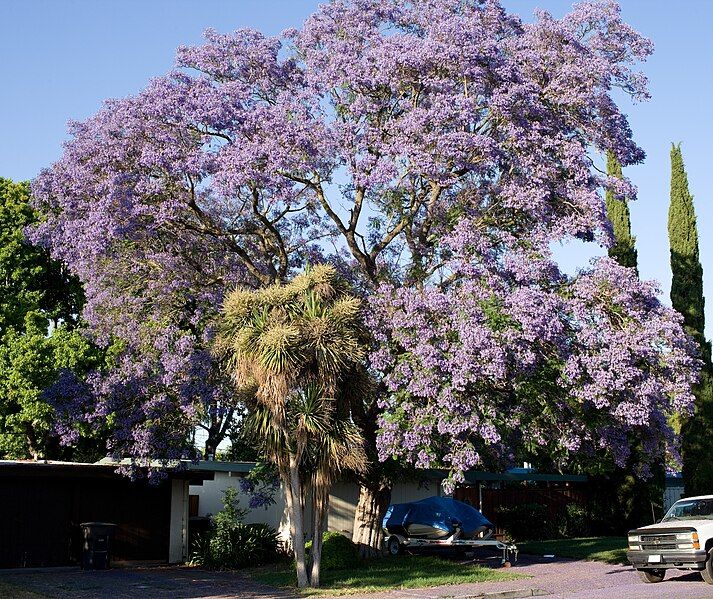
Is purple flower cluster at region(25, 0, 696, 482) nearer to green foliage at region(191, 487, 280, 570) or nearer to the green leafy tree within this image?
green foliage at region(191, 487, 280, 570)

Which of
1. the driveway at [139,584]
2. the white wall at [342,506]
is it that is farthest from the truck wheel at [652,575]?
the white wall at [342,506]

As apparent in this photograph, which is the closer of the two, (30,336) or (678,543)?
(678,543)

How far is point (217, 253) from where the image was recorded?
2558cm

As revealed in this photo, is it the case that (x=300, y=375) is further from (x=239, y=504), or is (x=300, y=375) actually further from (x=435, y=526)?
(x=239, y=504)

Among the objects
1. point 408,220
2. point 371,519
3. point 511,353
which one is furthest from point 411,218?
point 371,519

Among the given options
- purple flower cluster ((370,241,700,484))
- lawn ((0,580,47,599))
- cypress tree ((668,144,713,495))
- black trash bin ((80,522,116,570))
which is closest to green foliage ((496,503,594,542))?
cypress tree ((668,144,713,495))

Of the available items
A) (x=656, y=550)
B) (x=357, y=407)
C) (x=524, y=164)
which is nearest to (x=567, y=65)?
(x=524, y=164)

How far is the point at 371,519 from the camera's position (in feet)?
83.5

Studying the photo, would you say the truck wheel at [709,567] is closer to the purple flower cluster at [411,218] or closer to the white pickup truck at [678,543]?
the white pickup truck at [678,543]

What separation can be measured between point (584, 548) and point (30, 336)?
2172 centimetres

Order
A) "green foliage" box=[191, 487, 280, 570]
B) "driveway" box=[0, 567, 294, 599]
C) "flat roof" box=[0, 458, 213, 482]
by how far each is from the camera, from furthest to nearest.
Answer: "green foliage" box=[191, 487, 280, 570], "flat roof" box=[0, 458, 213, 482], "driveway" box=[0, 567, 294, 599]

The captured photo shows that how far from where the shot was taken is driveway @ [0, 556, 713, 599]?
19000 millimetres

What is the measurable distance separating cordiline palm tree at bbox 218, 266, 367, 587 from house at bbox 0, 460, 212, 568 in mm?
6081

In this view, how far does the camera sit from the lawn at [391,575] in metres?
20.5
